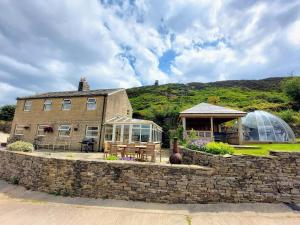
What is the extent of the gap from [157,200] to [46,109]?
1900cm

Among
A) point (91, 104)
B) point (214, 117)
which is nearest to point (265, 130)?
point (214, 117)

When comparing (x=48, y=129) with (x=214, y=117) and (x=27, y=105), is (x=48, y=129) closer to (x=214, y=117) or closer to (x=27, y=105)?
(x=27, y=105)

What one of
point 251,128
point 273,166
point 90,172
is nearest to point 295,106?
point 251,128

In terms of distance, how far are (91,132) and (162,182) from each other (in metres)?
13.2

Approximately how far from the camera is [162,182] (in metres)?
6.88

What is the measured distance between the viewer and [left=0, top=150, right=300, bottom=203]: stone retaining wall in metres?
6.30

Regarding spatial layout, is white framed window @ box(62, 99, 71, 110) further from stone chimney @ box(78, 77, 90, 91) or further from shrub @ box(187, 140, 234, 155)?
shrub @ box(187, 140, 234, 155)

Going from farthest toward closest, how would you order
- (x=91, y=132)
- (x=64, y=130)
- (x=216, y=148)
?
(x=64, y=130), (x=91, y=132), (x=216, y=148)

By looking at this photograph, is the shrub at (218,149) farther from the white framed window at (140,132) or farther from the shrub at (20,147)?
the shrub at (20,147)

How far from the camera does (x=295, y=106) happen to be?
3031 centimetres

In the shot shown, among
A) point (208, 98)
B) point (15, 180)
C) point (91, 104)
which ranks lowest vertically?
point (15, 180)

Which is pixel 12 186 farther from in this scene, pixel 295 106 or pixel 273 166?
pixel 295 106

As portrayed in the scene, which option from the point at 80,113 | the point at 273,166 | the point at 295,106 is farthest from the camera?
the point at 295,106

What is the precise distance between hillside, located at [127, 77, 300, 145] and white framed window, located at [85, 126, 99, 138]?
8408 millimetres
